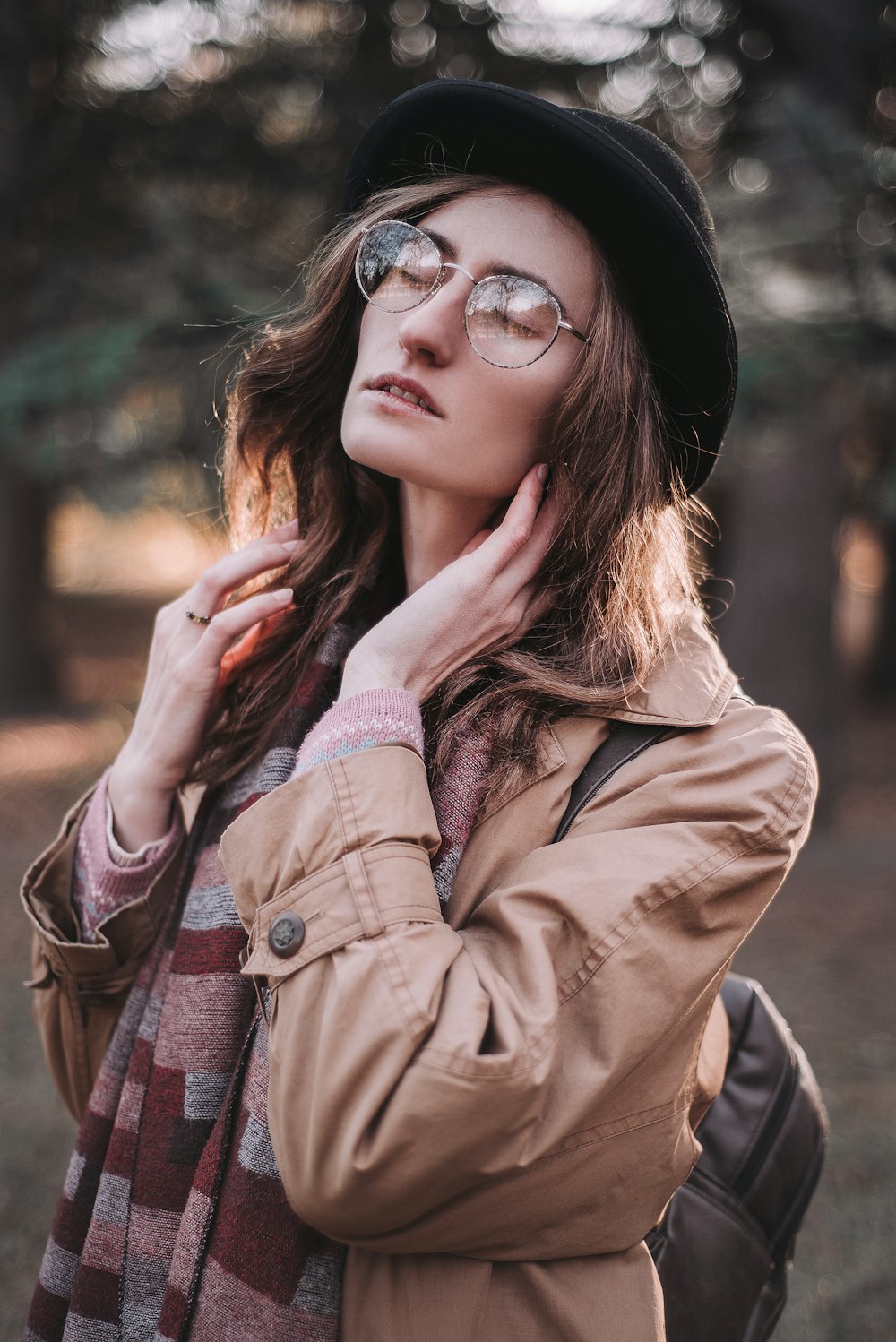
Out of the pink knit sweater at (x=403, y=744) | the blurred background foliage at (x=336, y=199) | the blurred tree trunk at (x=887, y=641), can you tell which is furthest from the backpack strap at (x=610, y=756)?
the blurred tree trunk at (x=887, y=641)

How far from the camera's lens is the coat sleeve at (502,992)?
1212 mm

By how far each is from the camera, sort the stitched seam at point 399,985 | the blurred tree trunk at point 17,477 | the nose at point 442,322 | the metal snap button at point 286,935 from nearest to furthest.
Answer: the stitched seam at point 399,985, the metal snap button at point 286,935, the nose at point 442,322, the blurred tree trunk at point 17,477

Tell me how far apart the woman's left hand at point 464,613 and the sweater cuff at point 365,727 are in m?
0.03

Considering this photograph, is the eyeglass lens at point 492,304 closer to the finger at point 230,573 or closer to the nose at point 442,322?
the nose at point 442,322

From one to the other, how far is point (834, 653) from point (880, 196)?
4.10m

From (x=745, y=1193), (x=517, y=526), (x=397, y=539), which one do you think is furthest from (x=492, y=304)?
(x=745, y=1193)

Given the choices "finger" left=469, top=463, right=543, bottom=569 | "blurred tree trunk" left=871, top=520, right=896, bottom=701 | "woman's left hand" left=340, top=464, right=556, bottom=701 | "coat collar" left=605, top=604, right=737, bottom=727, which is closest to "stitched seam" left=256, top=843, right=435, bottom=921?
"woman's left hand" left=340, top=464, right=556, bottom=701

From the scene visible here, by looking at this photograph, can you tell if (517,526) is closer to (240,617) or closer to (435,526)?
(435,526)

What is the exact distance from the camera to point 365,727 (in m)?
1.46

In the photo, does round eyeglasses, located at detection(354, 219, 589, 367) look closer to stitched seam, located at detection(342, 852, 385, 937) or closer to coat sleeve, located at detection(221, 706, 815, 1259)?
coat sleeve, located at detection(221, 706, 815, 1259)

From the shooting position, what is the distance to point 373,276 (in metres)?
1.77

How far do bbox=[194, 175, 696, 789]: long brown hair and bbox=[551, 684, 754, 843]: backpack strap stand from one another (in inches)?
2.4

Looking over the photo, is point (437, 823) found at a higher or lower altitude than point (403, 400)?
lower

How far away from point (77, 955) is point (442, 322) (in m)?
1.29
